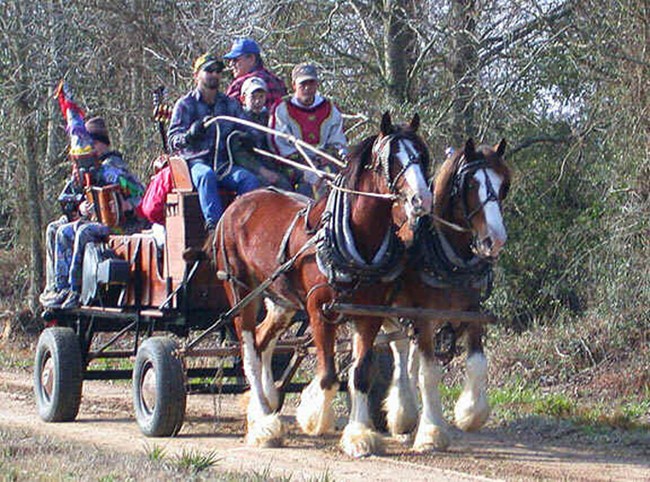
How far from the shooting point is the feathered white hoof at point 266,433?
8.70 meters

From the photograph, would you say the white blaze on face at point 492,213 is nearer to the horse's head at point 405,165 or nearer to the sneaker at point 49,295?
the horse's head at point 405,165

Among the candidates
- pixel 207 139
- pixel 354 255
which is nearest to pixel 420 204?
pixel 354 255

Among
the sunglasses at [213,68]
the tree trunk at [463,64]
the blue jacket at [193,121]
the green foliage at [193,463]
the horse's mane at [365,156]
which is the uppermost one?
the tree trunk at [463,64]

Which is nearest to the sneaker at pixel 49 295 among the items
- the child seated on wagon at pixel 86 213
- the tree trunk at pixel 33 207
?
the child seated on wagon at pixel 86 213

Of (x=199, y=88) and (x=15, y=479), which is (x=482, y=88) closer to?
(x=199, y=88)

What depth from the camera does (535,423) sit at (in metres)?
9.57

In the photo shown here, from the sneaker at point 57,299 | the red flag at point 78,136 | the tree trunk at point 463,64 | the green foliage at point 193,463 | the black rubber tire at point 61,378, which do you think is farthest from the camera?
the tree trunk at point 463,64

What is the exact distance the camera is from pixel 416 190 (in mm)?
7586

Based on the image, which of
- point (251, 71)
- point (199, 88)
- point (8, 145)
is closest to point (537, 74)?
point (251, 71)

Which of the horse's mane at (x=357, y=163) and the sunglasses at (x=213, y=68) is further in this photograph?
the sunglasses at (x=213, y=68)

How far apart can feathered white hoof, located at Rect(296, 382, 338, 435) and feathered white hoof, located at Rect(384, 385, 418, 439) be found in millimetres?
633

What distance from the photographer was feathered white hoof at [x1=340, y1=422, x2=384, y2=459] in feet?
26.0

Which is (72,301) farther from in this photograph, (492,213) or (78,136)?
(492,213)

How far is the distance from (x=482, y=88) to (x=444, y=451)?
18.1ft
